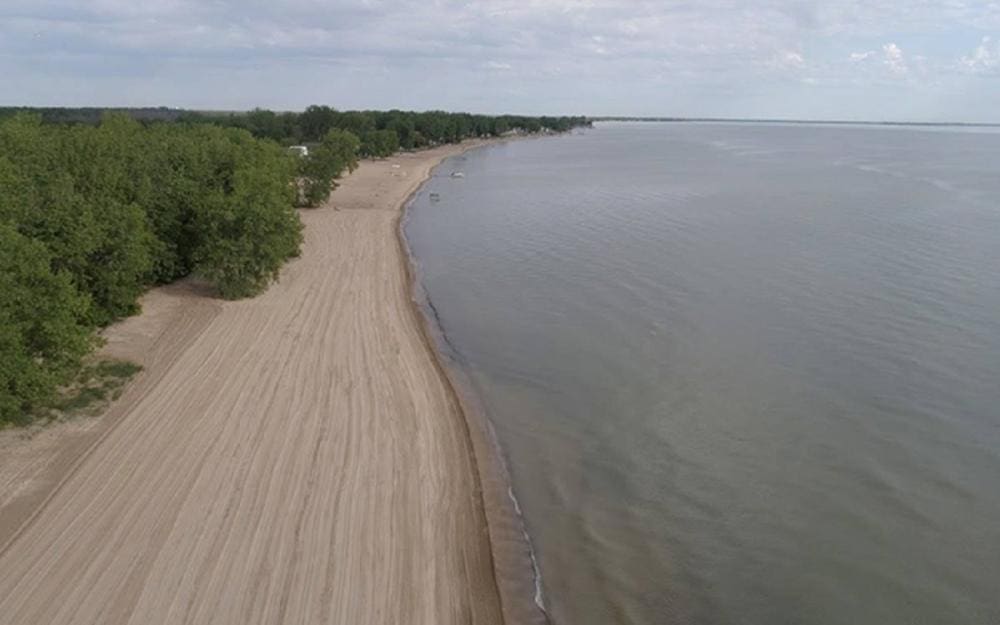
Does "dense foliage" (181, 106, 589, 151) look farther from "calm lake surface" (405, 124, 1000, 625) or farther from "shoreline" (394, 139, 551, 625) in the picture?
"shoreline" (394, 139, 551, 625)

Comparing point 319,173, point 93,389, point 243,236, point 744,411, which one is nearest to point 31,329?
point 93,389

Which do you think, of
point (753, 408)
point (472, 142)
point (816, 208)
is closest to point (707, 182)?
point (816, 208)

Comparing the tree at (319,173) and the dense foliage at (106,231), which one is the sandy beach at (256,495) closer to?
the dense foliage at (106,231)

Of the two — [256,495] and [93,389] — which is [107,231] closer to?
[93,389]

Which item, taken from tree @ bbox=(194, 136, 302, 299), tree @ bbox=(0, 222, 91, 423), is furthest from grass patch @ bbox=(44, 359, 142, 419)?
tree @ bbox=(194, 136, 302, 299)

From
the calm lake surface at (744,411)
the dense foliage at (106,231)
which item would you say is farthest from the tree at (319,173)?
the dense foliage at (106,231)
